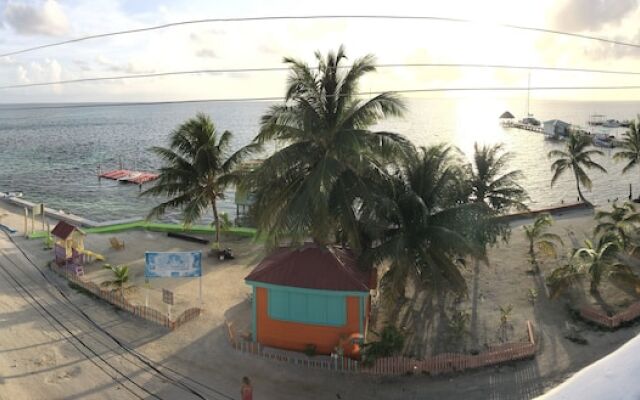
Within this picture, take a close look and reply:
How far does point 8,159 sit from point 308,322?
75127mm

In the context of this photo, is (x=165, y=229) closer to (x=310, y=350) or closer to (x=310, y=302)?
(x=310, y=302)

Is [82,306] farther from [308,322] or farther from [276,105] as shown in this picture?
[276,105]

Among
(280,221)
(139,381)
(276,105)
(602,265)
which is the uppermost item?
(276,105)

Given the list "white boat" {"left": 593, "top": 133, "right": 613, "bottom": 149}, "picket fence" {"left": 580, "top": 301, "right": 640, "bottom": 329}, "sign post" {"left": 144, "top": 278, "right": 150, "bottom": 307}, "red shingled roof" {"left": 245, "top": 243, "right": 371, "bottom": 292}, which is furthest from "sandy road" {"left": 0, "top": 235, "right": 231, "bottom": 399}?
"white boat" {"left": 593, "top": 133, "right": 613, "bottom": 149}

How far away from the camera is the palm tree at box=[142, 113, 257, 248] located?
Answer: 21875mm

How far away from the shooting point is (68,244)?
1959cm

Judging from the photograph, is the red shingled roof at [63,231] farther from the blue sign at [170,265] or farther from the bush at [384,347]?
the bush at [384,347]

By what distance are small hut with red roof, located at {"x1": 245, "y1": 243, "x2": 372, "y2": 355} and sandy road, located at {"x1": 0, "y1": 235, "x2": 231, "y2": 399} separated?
273 cm

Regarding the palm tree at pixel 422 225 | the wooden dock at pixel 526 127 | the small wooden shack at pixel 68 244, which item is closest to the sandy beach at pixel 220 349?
the small wooden shack at pixel 68 244

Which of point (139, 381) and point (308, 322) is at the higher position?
point (308, 322)

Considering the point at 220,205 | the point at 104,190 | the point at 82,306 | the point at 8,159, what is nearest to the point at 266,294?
the point at 82,306

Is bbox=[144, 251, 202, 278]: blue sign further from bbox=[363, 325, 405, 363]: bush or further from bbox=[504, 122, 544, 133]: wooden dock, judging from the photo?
bbox=[504, 122, 544, 133]: wooden dock

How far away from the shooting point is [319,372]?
12.6 meters

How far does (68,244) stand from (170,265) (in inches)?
223
